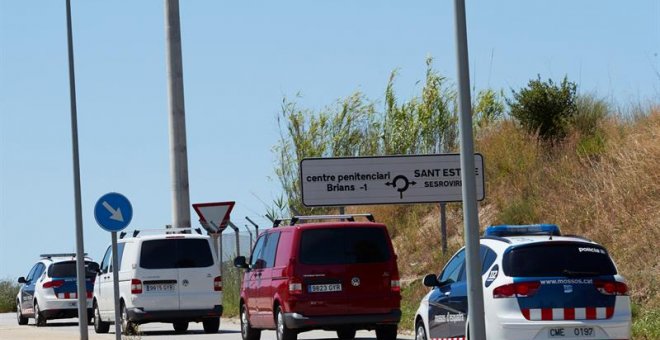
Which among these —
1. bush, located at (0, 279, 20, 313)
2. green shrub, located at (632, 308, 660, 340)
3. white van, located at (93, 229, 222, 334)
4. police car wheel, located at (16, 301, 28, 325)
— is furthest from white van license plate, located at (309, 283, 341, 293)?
bush, located at (0, 279, 20, 313)

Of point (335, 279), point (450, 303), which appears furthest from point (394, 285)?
point (450, 303)

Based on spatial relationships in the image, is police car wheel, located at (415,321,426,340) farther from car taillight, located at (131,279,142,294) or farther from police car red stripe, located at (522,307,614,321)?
car taillight, located at (131,279,142,294)

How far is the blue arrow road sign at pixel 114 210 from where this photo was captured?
80.0 ft

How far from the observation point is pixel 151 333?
32188 millimetres

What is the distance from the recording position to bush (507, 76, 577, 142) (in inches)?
1570

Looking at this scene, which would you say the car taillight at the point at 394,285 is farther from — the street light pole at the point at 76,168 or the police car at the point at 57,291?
the police car at the point at 57,291

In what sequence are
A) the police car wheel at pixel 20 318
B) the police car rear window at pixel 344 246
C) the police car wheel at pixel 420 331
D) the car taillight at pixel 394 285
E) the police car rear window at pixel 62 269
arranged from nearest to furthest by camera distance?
the police car wheel at pixel 420 331, the police car rear window at pixel 344 246, the car taillight at pixel 394 285, the police car rear window at pixel 62 269, the police car wheel at pixel 20 318

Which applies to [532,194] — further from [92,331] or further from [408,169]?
[92,331]

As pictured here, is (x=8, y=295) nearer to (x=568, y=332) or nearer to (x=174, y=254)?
(x=174, y=254)

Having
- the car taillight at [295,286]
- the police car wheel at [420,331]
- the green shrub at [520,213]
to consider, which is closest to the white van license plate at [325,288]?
the car taillight at [295,286]

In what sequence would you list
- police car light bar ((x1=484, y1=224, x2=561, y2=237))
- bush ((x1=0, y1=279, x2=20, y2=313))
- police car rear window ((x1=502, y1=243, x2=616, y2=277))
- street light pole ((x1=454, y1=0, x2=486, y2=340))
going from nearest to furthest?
street light pole ((x1=454, y1=0, x2=486, y2=340)) < police car rear window ((x1=502, y1=243, x2=616, y2=277)) < police car light bar ((x1=484, y1=224, x2=561, y2=237)) < bush ((x1=0, y1=279, x2=20, y2=313))

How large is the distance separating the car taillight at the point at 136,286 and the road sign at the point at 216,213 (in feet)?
29.8

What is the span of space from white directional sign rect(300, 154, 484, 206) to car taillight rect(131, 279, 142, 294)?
589cm

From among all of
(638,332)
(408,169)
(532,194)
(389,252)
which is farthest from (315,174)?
(638,332)
